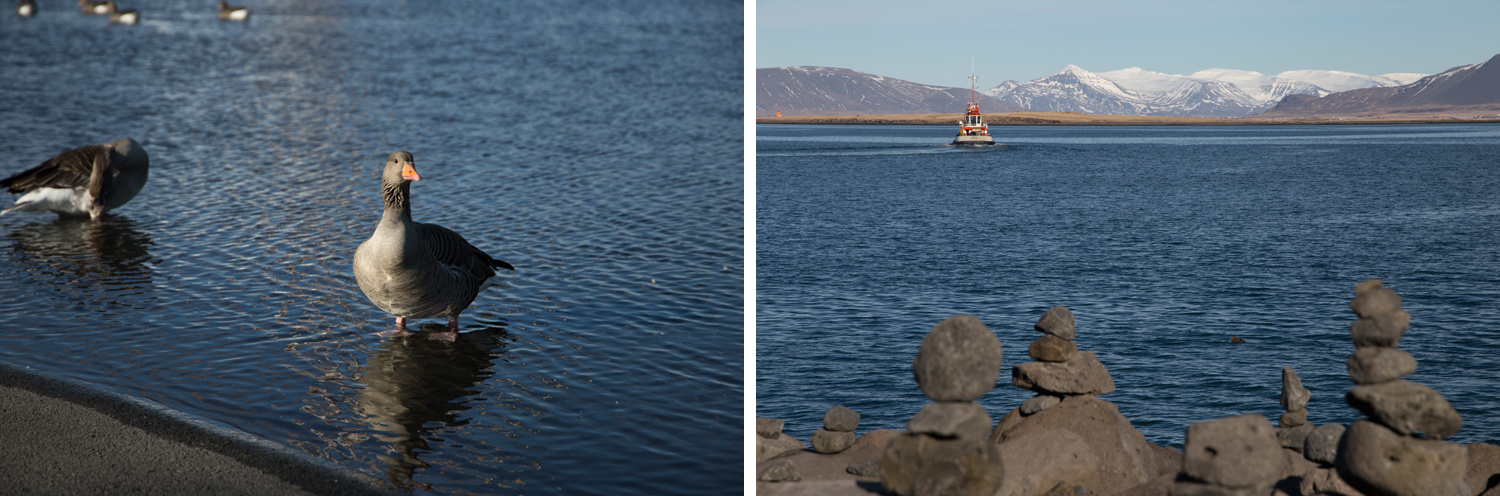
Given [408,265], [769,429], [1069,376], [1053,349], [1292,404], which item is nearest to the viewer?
[408,265]

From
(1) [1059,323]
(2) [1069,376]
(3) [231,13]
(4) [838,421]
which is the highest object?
(3) [231,13]

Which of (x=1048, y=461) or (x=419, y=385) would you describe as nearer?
(x=419, y=385)

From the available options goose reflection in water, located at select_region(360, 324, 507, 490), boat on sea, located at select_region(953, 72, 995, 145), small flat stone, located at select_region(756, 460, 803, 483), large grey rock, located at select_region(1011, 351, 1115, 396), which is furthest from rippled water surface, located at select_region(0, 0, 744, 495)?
boat on sea, located at select_region(953, 72, 995, 145)

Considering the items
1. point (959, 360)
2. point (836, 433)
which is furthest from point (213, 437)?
point (836, 433)

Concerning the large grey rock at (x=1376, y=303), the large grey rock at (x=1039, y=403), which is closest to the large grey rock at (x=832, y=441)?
the large grey rock at (x=1039, y=403)

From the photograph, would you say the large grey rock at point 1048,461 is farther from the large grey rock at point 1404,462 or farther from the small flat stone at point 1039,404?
the large grey rock at point 1404,462

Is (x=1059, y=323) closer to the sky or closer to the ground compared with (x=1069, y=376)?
closer to the sky

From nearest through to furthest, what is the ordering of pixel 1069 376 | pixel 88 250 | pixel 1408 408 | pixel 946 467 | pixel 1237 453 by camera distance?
pixel 1237 453 → pixel 946 467 → pixel 1408 408 → pixel 1069 376 → pixel 88 250

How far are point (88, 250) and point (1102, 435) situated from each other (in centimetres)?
1415

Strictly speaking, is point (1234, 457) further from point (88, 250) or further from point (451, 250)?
point (88, 250)

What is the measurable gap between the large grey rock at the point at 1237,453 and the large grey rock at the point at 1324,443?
→ 473 centimetres

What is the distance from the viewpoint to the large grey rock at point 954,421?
563 centimetres

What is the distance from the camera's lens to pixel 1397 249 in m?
59.2

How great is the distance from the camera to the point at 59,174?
15.8 metres
